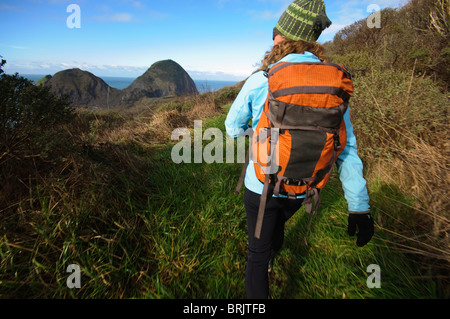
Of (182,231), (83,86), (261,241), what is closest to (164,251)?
(182,231)

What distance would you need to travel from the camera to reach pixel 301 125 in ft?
3.20

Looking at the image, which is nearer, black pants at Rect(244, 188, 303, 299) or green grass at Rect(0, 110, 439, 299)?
black pants at Rect(244, 188, 303, 299)

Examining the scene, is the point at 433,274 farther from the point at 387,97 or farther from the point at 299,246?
the point at 387,97

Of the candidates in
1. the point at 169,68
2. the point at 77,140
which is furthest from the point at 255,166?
the point at 169,68

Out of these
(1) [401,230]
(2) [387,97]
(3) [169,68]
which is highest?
(3) [169,68]

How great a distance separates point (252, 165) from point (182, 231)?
43.7 inches

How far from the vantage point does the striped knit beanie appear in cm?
121

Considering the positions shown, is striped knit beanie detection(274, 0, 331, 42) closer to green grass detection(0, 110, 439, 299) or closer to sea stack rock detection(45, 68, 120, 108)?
green grass detection(0, 110, 439, 299)

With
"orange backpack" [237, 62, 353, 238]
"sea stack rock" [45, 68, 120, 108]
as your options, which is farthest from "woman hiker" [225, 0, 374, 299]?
"sea stack rock" [45, 68, 120, 108]

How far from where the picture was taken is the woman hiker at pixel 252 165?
3.75 feet

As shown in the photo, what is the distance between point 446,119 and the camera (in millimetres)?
2418

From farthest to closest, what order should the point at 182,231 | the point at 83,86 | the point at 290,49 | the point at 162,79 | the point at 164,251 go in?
the point at 162,79 < the point at 83,86 < the point at 182,231 < the point at 164,251 < the point at 290,49

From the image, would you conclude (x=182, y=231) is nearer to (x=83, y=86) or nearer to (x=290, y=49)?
(x=290, y=49)

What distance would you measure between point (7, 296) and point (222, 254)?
150cm
